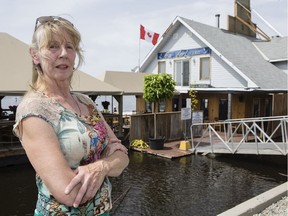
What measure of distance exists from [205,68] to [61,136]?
1866 centimetres

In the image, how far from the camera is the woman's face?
1.51m

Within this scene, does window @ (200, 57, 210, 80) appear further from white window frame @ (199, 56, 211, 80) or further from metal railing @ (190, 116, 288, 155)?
metal railing @ (190, 116, 288, 155)

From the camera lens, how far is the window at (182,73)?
20078mm

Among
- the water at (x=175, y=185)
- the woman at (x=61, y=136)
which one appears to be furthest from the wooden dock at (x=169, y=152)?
the woman at (x=61, y=136)

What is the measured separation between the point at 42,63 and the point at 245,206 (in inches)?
194

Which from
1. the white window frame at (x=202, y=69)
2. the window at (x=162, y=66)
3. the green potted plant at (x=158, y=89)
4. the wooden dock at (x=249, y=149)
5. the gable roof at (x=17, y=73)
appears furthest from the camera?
the window at (x=162, y=66)

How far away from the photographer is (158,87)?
42.8 feet

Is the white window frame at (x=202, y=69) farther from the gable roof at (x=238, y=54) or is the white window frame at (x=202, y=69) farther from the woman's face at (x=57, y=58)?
the woman's face at (x=57, y=58)

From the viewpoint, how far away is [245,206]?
211 inches

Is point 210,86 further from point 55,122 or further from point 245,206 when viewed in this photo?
point 55,122

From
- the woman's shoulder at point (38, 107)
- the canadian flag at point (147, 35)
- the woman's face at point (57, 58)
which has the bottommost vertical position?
the woman's shoulder at point (38, 107)

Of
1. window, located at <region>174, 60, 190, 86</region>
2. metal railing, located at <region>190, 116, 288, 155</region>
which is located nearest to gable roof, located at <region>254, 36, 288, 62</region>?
metal railing, located at <region>190, 116, 288, 155</region>

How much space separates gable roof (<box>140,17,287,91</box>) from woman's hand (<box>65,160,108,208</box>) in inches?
612

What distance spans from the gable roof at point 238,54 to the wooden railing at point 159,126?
15.2 ft
